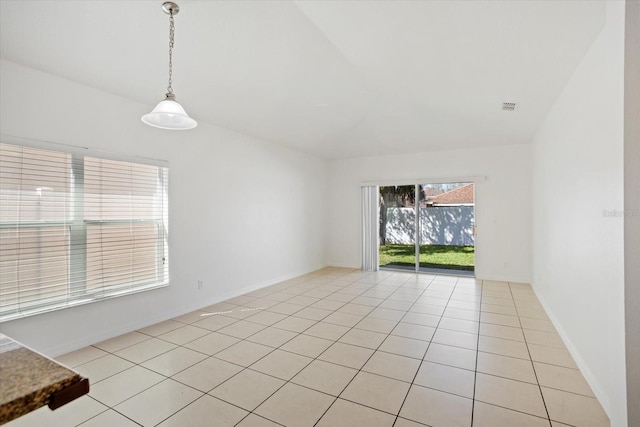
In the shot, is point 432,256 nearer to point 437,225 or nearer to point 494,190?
point 437,225

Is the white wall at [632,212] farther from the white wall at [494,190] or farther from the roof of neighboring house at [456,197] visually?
the roof of neighboring house at [456,197]

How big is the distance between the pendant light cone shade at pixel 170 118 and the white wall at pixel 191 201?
1.40 m

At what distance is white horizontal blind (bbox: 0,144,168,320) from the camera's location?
259cm

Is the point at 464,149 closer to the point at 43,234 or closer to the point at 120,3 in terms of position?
the point at 120,3

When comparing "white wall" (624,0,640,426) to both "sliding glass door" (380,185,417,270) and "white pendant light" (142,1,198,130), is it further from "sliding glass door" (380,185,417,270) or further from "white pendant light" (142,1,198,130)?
"sliding glass door" (380,185,417,270)

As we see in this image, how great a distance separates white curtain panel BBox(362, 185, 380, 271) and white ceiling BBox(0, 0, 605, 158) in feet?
9.18

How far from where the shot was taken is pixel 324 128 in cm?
507

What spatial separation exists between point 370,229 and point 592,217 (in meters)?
4.66

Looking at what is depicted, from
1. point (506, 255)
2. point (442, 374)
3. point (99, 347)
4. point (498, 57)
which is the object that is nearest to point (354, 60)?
point (498, 57)

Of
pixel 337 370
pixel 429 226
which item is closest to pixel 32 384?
pixel 337 370

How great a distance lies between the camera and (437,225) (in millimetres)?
6562

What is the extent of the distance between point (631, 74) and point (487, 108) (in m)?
2.79

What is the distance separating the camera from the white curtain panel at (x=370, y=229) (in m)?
6.84

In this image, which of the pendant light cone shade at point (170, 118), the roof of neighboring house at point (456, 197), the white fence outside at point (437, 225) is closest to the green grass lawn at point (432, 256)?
the white fence outside at point (437, 225)
